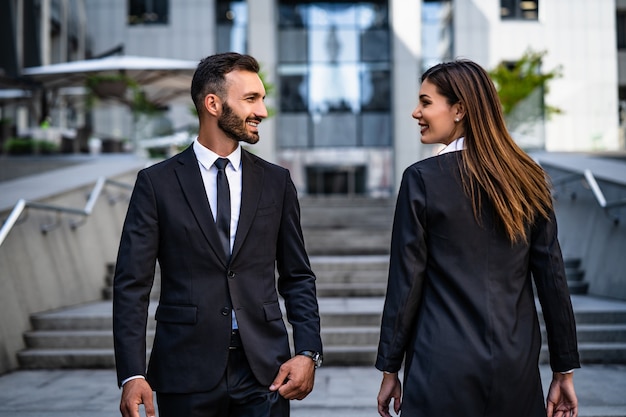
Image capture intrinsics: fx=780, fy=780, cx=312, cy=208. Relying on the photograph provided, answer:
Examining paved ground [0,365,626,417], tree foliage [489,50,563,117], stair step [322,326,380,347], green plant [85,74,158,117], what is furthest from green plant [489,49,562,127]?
paved ground [0,365,626,417]

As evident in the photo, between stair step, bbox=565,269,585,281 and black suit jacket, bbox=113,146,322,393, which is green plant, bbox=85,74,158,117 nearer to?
stair step, bbox=565,269,585,281

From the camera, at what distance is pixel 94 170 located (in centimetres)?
1173

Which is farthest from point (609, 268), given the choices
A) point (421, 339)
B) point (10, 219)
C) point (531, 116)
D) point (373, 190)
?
point (373, 190)

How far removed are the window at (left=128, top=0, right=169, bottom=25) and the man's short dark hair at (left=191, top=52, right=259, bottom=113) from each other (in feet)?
98.6

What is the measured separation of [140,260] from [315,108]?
26584 millimetres

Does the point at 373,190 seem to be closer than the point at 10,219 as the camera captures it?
No

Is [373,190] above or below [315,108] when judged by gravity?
below

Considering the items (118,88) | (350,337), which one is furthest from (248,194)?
(118,88)

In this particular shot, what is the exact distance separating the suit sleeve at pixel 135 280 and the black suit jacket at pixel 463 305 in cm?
87

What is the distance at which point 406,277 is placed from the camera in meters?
2.73

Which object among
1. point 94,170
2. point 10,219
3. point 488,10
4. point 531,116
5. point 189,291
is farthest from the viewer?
point 488,10

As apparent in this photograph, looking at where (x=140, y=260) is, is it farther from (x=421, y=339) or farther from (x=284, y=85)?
(x=284, y=85)

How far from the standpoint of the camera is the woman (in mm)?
2625

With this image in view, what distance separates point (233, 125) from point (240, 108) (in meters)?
0.07
